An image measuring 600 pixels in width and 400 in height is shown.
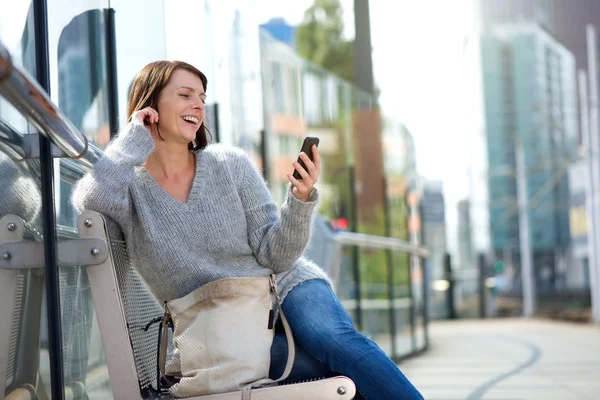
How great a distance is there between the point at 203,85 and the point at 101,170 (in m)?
0.46

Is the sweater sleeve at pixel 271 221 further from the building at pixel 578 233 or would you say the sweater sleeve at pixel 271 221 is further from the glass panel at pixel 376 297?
the building at pixel 578 233

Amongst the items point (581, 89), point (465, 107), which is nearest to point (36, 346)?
point (581, 89)

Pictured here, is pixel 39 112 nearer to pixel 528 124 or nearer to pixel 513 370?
pixel 513 370

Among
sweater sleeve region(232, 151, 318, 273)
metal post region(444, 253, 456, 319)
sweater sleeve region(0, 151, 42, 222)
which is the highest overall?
sweater sleeve region(0, 151, 42, 222)

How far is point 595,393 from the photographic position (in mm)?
6344

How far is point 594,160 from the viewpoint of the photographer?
74.0 ft

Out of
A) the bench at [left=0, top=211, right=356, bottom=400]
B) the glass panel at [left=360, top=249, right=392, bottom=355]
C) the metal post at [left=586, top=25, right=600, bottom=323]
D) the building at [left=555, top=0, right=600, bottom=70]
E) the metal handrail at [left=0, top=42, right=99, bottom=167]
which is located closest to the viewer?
the metal handrail at [left=0, top=42, right=99, bottom=167]

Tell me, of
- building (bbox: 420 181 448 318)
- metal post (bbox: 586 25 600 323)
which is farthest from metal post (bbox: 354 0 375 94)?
building (bbox: 420 181 448 318)

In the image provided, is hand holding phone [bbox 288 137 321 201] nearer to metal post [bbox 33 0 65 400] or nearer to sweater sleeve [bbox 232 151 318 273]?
sweater sleeve [bbox 232 151 318 273]

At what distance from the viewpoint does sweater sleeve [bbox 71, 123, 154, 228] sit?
104 inches

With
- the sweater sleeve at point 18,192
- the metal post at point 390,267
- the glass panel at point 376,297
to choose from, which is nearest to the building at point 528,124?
the metal post at point 390,267

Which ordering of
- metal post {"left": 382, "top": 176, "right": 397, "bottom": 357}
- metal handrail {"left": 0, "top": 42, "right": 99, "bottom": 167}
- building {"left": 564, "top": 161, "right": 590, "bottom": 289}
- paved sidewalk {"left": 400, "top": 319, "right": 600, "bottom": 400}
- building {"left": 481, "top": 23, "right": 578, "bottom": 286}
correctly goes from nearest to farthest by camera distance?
metal handrail {"left": 0, "top": 42, "right": 99, "bottom": 167} < paved sidewalk {"left": 400, "top": 319, "right": 600, "bottom": 400} < metal post {"left": 382, "top": 176, "right": 397, "bottom": 357} < building {"left": 564, "top": 161, "right": 590, "bottom": 289} < building {"left": 481, "top": 23, "right": 578, "bottom": 286}

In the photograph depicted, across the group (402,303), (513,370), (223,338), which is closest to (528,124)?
(402,303)

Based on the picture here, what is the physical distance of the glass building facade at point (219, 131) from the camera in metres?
2.67
